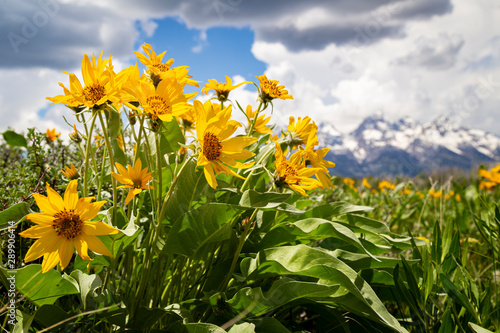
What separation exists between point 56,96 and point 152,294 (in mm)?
625

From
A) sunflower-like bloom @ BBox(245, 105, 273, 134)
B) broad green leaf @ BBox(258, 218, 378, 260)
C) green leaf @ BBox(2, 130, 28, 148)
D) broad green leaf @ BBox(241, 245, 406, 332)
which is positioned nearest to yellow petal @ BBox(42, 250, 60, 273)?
broad green leaf @ BBox(241, 245, 406, 332)

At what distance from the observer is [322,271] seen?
89 cm

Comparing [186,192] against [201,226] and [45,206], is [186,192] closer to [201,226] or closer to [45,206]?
[201,226]

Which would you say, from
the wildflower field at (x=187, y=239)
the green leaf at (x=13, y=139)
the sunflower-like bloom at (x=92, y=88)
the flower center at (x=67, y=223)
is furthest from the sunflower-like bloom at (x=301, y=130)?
the green leaf at (x=13, y=139)

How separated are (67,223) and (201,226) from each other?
0.32 meters

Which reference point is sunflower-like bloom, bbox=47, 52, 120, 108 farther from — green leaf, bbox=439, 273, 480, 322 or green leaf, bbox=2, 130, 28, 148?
green leaf, bbox=439, 273, 480, 322

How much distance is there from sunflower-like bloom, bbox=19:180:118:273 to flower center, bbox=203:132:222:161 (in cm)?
27

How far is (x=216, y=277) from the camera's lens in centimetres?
113

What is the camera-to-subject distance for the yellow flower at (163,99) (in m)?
0.84

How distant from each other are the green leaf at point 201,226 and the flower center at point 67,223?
232mm

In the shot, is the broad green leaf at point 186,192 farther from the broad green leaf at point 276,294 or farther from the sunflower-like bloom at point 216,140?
the broad green leaf at point 276,294

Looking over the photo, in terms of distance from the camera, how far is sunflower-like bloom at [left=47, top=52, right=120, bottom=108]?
0.86 metres

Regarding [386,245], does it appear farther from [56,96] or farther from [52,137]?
[52,137]

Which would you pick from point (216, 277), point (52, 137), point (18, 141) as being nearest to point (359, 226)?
point (216, 277)
